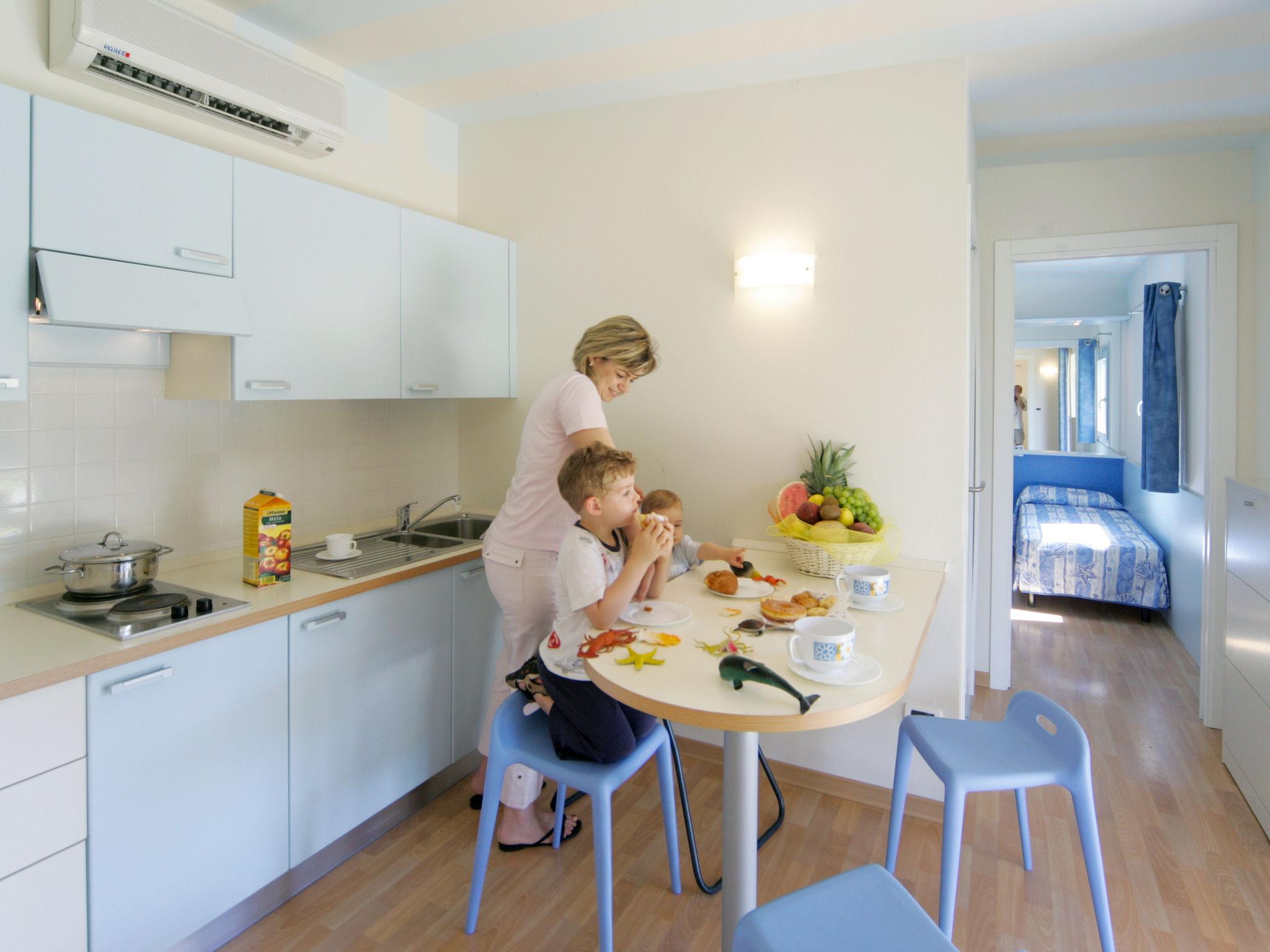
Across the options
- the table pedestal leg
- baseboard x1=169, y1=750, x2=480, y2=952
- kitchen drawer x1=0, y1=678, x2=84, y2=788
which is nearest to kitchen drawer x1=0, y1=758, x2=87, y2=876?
kitchen drawer x1=0, y1=678, x2=84, y2=788

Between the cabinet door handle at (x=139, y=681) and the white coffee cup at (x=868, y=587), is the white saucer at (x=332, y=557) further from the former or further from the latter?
the white coffee cup at (x=868, y=587)

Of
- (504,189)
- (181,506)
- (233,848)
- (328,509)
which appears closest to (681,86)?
(504,189)

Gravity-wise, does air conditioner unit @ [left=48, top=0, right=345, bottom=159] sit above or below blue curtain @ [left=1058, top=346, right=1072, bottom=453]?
above

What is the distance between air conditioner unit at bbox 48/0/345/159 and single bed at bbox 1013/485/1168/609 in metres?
4.73

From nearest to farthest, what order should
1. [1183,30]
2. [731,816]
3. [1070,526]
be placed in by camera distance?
[731,816] → [1183,30] → [1070,526]

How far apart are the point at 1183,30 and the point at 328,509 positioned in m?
3.22

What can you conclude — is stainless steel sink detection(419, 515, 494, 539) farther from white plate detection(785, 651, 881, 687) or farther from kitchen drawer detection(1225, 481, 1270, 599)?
kitchen drawer detection(1225, 481, 1270, 599)

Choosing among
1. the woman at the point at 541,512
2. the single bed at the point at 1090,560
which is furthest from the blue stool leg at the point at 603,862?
the single bed at the point at 1090,560

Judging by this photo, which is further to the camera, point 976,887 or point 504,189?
point 504,189

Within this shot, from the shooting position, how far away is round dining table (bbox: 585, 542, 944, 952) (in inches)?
52.0

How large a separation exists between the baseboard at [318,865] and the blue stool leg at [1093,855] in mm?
1922

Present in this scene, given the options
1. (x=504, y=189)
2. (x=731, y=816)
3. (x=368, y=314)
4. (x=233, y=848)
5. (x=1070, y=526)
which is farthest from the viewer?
(x=1070, y=526)

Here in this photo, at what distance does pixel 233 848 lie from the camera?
1864 mm

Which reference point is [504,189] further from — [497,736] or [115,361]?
[497,736]
